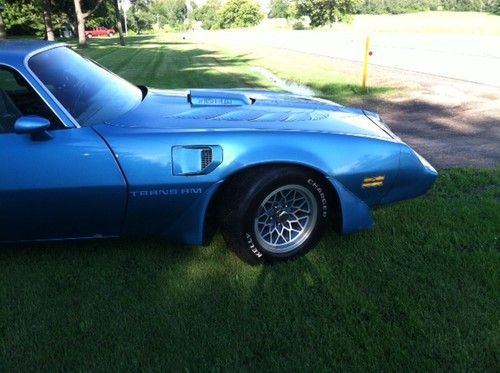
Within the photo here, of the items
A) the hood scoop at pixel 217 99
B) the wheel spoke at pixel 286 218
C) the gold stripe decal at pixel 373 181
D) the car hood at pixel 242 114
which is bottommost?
the wheel spoke at pixel 286 218

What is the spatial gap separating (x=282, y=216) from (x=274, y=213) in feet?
0.18

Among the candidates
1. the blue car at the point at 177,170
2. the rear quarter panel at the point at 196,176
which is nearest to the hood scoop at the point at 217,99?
the blue car at the point at 177,170

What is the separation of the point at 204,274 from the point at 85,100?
1340 millimetres

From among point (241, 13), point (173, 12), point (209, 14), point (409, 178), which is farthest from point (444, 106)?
point (173, 12)

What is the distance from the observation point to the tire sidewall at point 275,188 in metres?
2.84

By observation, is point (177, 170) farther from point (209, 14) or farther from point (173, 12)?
point (173, 12)

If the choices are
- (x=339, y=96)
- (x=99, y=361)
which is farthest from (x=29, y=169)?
(x=339, y=96)

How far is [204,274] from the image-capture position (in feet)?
9.71

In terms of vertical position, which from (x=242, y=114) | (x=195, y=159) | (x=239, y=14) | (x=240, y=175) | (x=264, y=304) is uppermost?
(x=239, y=14)

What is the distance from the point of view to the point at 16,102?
2863 mm

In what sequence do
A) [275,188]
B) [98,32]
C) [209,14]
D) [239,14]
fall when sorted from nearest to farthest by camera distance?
[275,188] → [98,32] → [239,14] → [209,14]

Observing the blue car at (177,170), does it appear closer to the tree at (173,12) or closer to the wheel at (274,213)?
the wheel at (274,213)

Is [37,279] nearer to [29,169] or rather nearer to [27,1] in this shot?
[29,169]

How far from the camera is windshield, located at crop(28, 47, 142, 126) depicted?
2906mm
